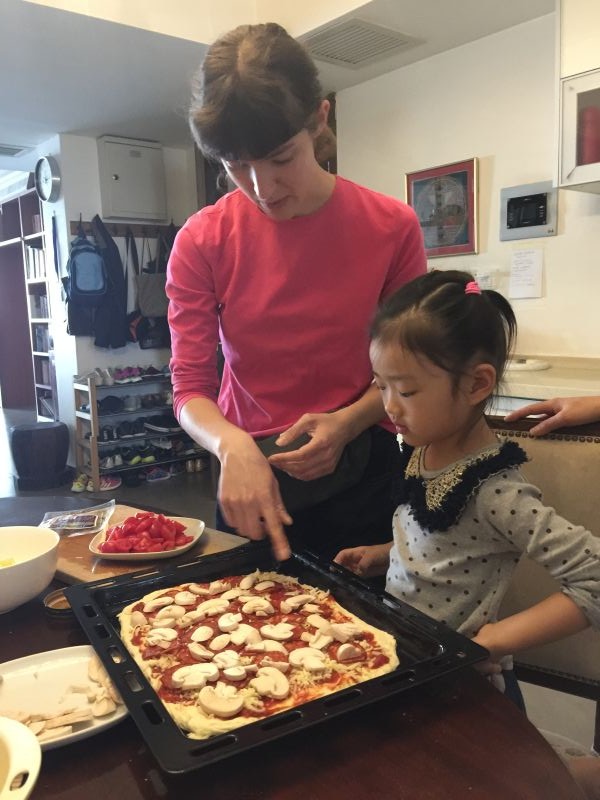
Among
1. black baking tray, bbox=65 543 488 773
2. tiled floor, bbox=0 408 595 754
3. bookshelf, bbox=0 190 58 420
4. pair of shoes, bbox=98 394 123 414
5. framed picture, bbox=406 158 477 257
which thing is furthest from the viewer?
bookshelf, bbox=0 190 58 420

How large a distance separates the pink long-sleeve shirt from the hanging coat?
356 centimetres

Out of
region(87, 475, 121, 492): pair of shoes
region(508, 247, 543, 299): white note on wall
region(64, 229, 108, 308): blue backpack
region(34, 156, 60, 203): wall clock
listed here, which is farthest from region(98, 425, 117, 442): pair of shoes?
region(508, 247, 543, 299): white note on wall

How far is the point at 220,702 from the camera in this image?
66cm

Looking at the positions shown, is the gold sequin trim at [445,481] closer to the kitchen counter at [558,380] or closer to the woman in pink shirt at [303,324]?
the woman in pink shirt at [303,324]

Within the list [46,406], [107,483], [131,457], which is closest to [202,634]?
[107,483]

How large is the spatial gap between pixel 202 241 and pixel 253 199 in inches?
4.9

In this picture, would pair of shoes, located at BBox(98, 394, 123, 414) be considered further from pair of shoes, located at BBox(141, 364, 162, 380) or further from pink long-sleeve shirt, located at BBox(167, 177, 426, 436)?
pink long-sleeve shirt, located at BBox(167, 177, 426, 436)

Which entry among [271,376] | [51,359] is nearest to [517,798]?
[271,376]

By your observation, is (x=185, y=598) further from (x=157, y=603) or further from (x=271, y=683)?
(x=271, y=683)

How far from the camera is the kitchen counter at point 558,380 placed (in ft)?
7.55

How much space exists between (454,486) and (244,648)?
38cm

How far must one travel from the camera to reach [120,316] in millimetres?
4660

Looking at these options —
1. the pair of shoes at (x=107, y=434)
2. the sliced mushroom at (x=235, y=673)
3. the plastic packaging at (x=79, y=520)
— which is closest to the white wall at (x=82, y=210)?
the pair of shoes at (x=107, y=434)

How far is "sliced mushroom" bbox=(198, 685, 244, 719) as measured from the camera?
0.65 m
